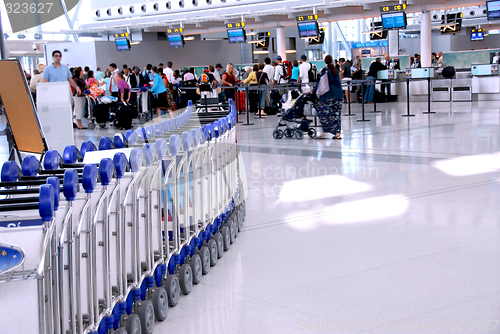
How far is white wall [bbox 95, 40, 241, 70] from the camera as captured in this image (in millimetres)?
26109

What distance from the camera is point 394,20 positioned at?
62.1ft

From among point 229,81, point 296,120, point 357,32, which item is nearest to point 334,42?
point 357,32

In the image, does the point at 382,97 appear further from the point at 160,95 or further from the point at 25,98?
the point at 25,98

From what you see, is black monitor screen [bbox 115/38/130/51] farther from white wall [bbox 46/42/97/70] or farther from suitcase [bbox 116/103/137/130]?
suitcase [bbox 116/103/137/130]

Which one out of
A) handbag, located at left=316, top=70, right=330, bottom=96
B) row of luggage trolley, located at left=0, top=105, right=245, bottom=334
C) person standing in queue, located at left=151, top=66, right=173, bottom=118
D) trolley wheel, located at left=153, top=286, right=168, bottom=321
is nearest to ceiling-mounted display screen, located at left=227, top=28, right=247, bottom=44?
person standing in queue, located at left=151, top=66, right=173, bottom=118

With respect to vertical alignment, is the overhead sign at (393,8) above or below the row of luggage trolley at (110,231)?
above

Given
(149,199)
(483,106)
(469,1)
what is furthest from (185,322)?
(469,1)

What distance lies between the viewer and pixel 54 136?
7.42 metres

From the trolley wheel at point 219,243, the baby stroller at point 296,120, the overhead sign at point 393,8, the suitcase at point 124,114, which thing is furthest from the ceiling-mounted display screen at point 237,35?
the trolley wheel at point 219,243

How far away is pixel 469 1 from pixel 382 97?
4405 millimetres

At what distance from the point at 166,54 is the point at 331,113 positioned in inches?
762

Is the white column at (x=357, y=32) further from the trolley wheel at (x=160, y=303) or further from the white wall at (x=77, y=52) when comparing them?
the trolley wheel at (x=160, y=303)

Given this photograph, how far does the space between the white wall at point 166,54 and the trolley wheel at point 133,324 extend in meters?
24.9

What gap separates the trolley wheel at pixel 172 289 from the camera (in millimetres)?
2842
